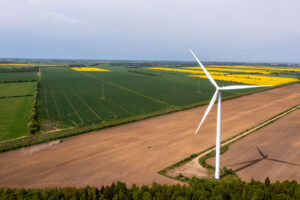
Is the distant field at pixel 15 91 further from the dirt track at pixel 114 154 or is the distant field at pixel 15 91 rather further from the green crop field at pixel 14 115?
the dirt track at pixel 114 154

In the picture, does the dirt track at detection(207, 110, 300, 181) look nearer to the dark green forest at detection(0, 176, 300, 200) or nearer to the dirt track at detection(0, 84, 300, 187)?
the dirt track at detection(0, 84, 300, 187)

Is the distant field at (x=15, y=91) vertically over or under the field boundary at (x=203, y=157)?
over

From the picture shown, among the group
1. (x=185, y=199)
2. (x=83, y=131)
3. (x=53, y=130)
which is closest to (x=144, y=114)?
(x=83, y=131)

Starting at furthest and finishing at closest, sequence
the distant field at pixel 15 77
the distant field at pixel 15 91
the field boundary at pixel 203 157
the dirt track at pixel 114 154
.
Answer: the distant field at pixel 15 77 → the distant field at pixel 15 91 → the field boundary at pixel 203 157 → the dirt track at pixel 114 154

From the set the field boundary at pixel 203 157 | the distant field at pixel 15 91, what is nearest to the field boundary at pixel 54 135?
the field boundary at pixel 203 157

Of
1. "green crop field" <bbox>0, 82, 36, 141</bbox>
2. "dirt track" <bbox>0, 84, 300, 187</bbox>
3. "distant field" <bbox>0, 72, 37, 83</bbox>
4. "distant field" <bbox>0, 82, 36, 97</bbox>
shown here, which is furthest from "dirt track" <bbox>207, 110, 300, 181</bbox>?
"distant field" <bbox>0, 72, 37, 83</bbox>

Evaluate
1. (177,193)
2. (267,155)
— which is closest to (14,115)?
(177,193)
